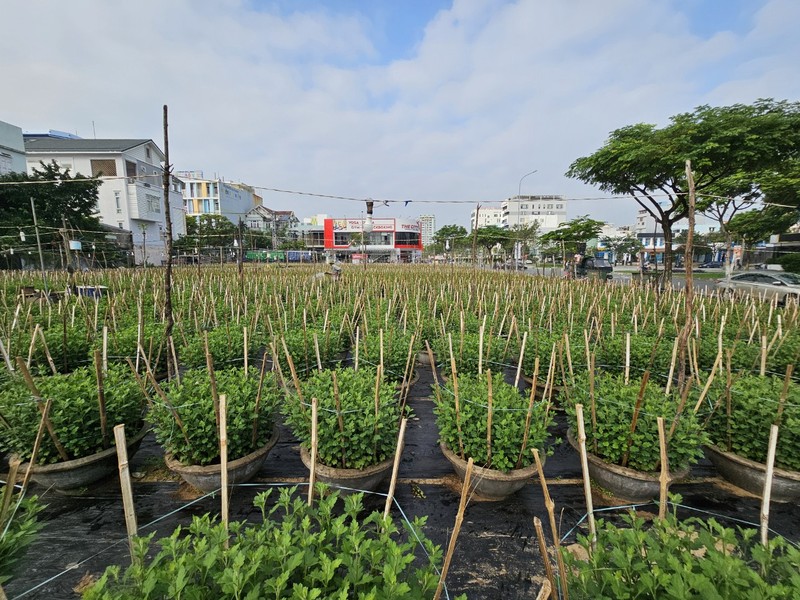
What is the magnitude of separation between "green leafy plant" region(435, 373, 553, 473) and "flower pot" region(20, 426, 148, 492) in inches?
121

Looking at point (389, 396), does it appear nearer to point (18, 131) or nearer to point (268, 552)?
point (268, 552)

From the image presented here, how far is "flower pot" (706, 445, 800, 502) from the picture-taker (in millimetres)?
2932

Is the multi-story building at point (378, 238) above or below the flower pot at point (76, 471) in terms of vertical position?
above

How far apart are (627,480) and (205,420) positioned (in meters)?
3.70

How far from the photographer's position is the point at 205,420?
119 inches

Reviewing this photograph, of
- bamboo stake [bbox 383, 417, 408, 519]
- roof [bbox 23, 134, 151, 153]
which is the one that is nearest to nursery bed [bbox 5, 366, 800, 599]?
bamboo stake [bbox 383, 417, 408, 519]

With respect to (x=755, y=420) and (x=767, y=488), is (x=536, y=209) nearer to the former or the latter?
(x=755, y=420)

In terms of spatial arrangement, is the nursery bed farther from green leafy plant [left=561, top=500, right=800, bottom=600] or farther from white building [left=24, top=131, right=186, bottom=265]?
white building [left=24, top=131, right=186, bottom=265]

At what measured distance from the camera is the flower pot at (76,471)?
2953 mm

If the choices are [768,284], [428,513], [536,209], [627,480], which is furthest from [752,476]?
[536,209]

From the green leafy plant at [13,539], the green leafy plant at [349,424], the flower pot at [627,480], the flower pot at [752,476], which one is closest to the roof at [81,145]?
the green leafy plant at [349,424]

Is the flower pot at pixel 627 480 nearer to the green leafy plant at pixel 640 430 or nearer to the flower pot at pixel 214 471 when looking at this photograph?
the green leafy plant at pixel 640 430

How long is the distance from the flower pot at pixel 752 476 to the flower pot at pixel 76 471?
5641mm

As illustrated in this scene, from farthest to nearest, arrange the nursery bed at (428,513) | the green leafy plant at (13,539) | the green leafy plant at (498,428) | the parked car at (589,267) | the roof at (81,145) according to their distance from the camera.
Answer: the roof at (81,145), the parked car at (589,267), the green leafy plant at (498,428), the nursery bed at (428,513), the green leafy plant at (13,539)
